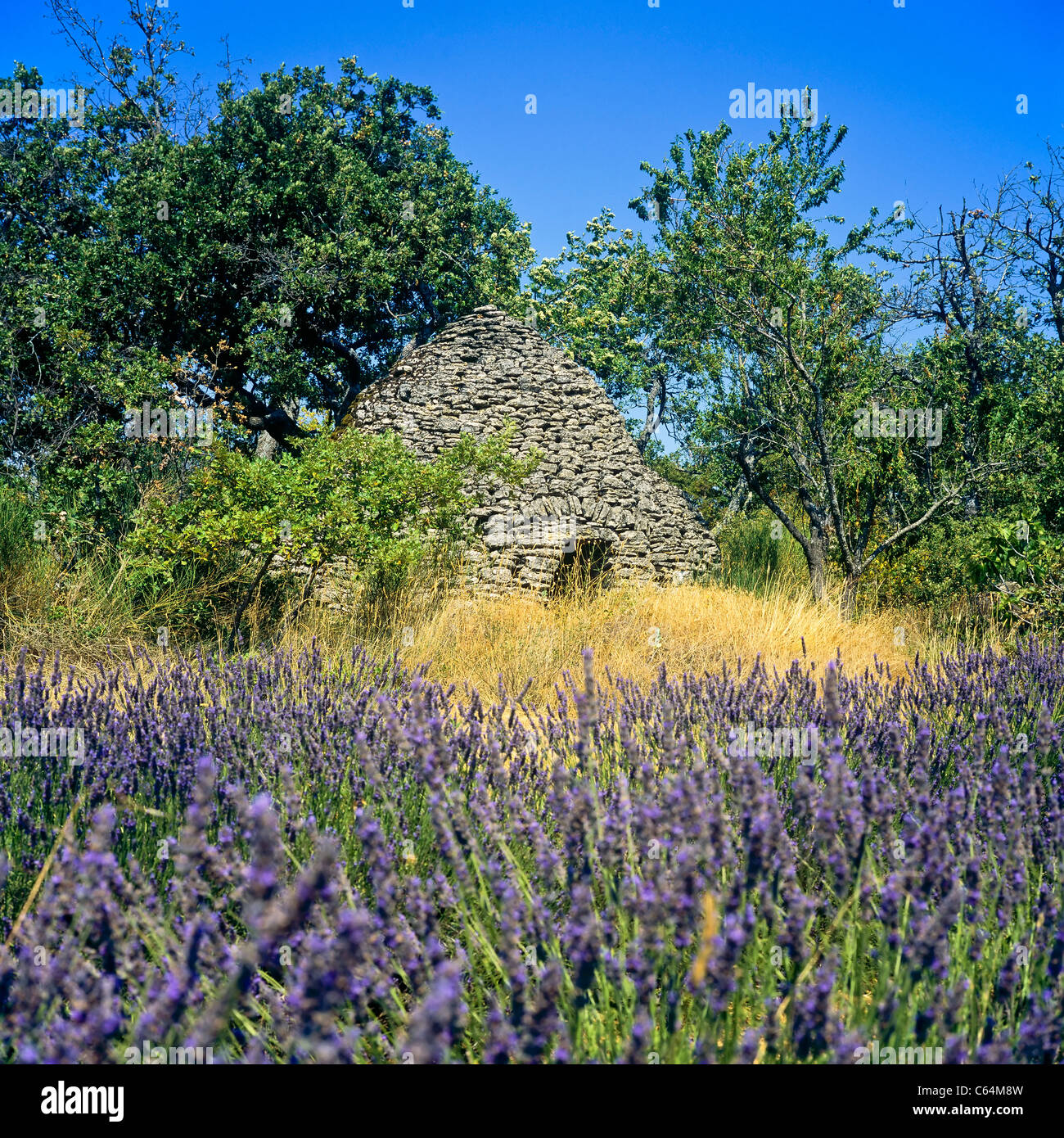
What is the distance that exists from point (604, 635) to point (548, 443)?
4.66 meters

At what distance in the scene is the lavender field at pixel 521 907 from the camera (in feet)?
3.81

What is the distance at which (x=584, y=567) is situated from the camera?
9969 mm

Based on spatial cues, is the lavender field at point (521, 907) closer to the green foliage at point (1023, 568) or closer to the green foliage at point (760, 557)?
the green foliage at point (1023, 568)

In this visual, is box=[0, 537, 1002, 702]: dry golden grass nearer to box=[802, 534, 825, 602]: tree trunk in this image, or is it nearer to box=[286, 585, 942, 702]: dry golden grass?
box=[286, 585, 942, 702]: dry golden grass

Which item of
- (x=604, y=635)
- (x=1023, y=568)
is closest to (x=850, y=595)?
(x=1023, y=568)

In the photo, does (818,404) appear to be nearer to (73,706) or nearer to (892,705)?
(892,705)

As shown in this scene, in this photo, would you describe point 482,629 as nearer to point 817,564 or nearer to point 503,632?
point 503,632

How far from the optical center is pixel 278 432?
15.1 m

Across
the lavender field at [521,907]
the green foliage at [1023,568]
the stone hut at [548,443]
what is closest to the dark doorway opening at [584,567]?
the stone hut at [548,443]

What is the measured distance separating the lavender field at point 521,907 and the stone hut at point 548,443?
6949mm

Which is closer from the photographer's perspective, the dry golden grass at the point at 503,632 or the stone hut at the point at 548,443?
the dry golden grass at the point at 503,632

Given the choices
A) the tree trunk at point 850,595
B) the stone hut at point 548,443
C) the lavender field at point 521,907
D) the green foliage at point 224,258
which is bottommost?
the lavender field at point 521,907

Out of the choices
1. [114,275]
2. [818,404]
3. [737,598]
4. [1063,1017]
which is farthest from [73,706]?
[114,275]

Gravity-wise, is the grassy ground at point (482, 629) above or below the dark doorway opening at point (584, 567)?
below
